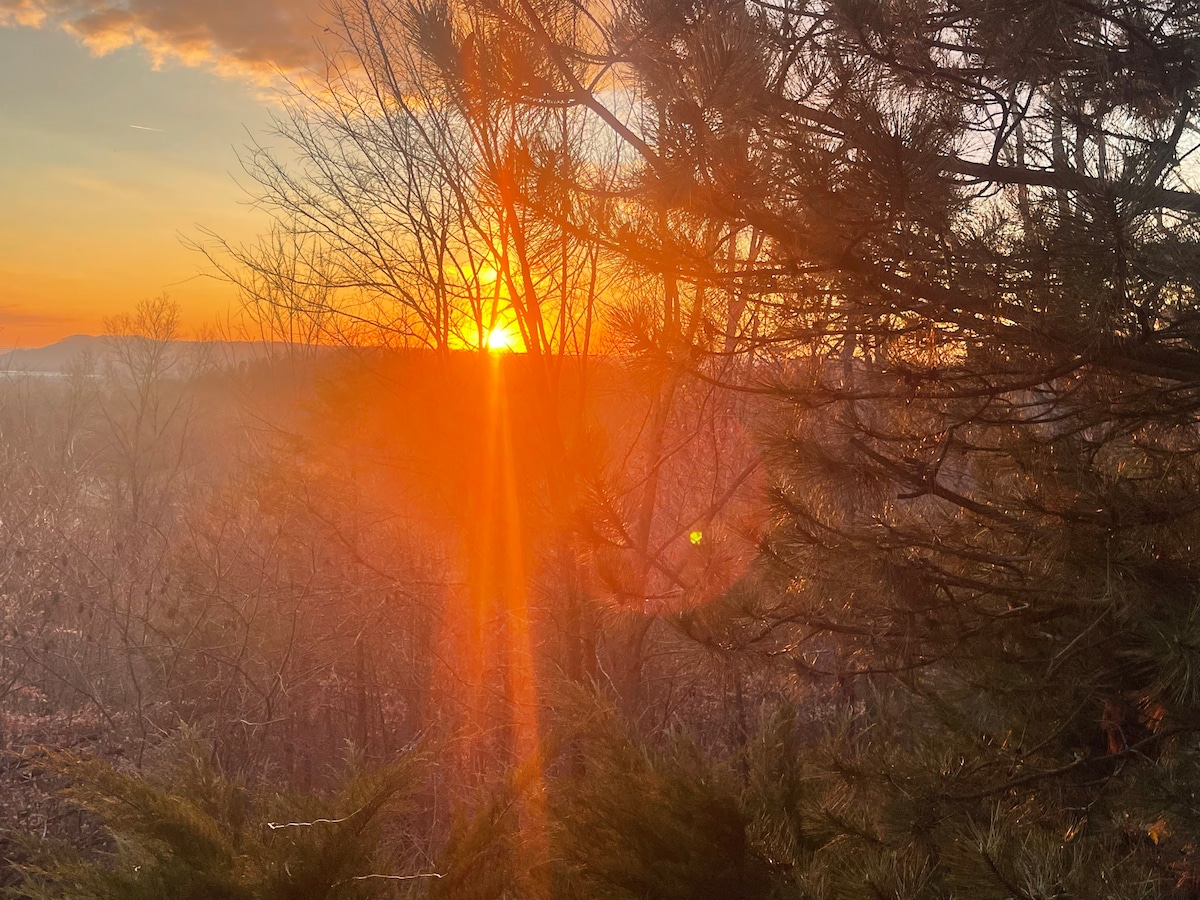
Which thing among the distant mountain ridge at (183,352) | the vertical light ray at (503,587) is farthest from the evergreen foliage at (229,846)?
the distant mountain ridge at (183,352)

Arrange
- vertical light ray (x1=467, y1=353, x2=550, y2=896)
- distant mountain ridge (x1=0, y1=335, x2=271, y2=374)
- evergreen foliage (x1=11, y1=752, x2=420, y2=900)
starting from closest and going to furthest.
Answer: evergreen foliage (x1=11, y1=752, x2=420, y2=900) < vertical light ray (x1=467, y1=353, x2=550, y2=896) < distant mountain ridge (x1=0, y1=335, x2=271, y2=374)

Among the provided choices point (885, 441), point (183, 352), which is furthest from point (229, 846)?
point (183, 352)

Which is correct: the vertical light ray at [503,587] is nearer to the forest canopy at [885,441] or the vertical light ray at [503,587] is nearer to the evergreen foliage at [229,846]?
the forest canopy at [885,441]

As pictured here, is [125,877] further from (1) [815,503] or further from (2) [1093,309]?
(2) [1093,309]

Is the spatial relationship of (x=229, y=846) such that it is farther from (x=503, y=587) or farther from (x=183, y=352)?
(x=183, y=352)

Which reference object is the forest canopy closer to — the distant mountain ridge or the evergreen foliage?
the evergreen foliage

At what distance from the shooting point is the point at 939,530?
10.9ft

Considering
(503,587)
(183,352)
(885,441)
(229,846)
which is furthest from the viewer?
(183,352)

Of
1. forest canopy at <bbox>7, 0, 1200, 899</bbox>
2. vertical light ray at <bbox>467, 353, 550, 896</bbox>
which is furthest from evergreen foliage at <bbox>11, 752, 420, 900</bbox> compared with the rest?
vertical light ray at <bbox>467, 353, 550, 896</bbox>

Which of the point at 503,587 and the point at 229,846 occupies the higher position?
the point at 229,846

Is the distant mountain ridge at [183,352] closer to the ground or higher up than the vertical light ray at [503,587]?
higher up

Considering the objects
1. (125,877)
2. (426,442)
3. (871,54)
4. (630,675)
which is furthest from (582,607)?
(871,54)

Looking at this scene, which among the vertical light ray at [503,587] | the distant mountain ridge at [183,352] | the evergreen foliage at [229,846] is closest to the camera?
the evergreen foliage at [229,846]

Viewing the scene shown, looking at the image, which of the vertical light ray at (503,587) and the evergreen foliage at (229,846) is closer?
the evergreen foliage at (229,846)
